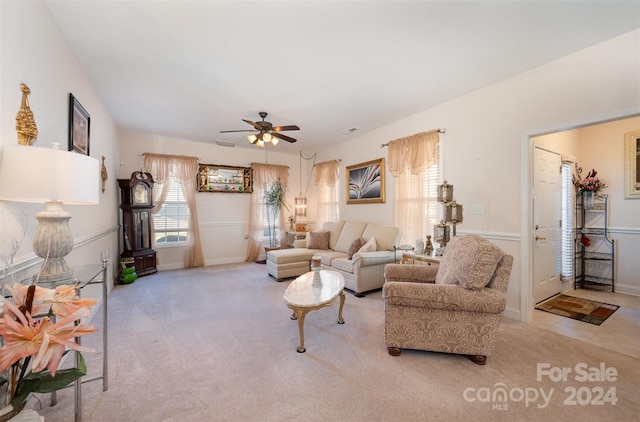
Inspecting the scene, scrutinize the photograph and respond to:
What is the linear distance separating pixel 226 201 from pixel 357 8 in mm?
4732

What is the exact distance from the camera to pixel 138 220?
15.1ft

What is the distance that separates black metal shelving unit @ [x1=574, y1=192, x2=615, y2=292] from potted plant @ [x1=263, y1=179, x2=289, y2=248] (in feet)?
17.0

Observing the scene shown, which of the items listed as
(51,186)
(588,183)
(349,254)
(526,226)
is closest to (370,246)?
(349,254)

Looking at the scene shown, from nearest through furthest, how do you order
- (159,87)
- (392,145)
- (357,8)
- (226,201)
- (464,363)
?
(357,8)
(464,363)
(159,87)
(392,145)
(226,201)

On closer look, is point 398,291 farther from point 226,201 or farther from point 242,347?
point 226,201

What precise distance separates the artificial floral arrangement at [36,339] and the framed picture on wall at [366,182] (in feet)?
14.0

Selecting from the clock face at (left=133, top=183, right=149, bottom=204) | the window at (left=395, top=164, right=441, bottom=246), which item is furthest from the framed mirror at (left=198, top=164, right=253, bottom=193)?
the window at (left=395, top=164, right=441, bottom=246)

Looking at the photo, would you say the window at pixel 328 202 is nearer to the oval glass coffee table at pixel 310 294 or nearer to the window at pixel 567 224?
the oval glass coffee table at pixel 310 294

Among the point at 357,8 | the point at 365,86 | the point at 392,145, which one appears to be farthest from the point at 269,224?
the point at 357,8

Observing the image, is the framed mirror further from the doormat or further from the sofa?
the doormat

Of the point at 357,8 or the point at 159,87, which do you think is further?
the point at 159,87

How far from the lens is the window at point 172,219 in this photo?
5.16 m

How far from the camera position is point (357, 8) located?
1889 mm

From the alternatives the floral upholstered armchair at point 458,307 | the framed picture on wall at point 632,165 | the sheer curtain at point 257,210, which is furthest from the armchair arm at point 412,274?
the sheer curtain at point 257,210
